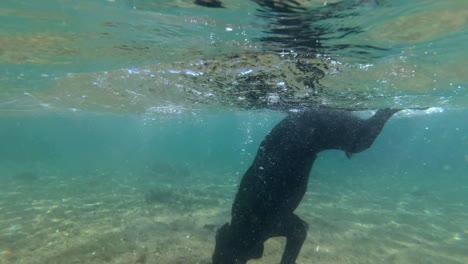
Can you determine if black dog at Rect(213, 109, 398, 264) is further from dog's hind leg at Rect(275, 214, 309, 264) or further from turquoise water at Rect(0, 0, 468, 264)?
turquoise water at Rect(0, 0, 468, 264)

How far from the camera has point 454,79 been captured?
52.5 feet

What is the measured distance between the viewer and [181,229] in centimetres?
1188

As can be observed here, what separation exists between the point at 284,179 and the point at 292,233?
105 centimetres

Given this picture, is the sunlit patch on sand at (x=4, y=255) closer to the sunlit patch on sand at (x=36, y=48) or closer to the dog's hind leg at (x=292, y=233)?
the sunlit patch on sand at (x=36, y=48)

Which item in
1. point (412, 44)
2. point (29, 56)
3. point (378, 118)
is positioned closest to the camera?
point (378, 118)

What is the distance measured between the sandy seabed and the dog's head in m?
3.82

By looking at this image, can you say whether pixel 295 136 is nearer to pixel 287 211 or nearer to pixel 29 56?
pixel 287 211

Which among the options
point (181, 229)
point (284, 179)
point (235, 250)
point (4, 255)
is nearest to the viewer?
point (235, 250)

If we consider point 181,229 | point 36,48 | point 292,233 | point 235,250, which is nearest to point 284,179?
point 292,233

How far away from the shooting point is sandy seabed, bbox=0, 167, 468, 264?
9.34m

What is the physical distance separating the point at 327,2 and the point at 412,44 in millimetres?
4665

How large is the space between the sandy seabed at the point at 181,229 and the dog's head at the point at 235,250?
150 inches

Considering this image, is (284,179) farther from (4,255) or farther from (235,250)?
(4,255)

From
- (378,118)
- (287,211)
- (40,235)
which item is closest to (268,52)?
(378,118)
